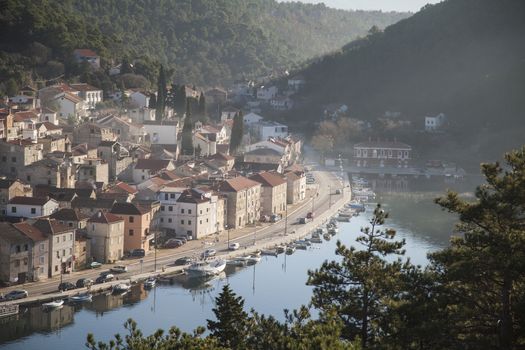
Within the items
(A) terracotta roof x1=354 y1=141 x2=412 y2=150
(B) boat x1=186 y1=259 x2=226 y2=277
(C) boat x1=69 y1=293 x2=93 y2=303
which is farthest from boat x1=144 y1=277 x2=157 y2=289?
(A) terracotta roof x1=354 y1=141 x2=412 y2=150

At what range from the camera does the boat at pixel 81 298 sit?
89.7ft

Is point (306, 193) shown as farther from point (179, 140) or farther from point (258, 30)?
point (258, 30)

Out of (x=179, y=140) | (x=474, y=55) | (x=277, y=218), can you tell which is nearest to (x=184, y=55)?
(x=474, y=55)

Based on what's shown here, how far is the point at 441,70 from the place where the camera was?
81.6 meters

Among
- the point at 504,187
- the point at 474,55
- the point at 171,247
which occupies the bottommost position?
the point at 171,247

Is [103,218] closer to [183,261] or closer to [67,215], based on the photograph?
[67,215]

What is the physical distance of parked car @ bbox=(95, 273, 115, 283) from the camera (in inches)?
1140

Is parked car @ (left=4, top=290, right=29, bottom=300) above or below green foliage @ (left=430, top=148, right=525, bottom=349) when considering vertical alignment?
below

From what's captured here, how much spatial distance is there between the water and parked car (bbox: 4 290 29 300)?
56 centimetres

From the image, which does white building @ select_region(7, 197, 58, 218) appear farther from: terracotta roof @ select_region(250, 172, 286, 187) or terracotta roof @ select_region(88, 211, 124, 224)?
terracotta roof @ select_region(250, 172, 286, 187)

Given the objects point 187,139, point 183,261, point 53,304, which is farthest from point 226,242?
point 187,139

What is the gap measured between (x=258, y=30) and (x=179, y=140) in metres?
55.3

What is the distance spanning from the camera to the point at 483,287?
53.2 ft

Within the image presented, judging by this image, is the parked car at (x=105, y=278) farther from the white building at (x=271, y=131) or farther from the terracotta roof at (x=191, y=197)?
the white building at (x=271, y=131)
